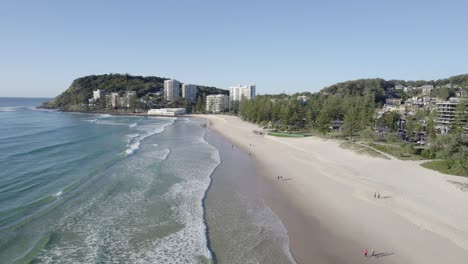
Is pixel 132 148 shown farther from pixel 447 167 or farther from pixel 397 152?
pixel 447 167

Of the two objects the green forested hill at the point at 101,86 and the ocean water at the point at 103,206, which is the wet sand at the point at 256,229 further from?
the green forested hill at the point at 101,86

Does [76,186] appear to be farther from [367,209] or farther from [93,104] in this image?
[93,104]

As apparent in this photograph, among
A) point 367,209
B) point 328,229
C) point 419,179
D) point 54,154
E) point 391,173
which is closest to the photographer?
point 328,229

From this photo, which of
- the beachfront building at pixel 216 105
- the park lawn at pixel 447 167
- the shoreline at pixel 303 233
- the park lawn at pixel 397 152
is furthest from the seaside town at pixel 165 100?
the shoreline at pixel 303 233

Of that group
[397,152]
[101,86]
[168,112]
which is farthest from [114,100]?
[397,152]

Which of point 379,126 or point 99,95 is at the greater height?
point 99,95

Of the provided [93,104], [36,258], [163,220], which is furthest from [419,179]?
[93,104]

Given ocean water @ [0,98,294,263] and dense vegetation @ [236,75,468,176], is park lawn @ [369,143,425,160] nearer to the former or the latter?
dense vegetation @ [236,75,468,176]
